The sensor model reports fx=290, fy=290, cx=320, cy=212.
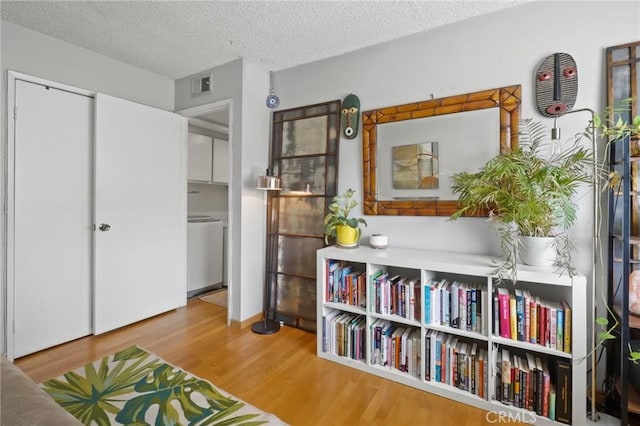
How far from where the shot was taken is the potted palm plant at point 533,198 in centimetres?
149

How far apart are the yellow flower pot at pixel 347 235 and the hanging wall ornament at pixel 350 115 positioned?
776mm

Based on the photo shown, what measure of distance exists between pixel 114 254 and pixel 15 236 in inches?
24.7

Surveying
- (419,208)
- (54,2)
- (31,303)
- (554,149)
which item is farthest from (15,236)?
(554,149)

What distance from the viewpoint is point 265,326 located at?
2594 millimetres

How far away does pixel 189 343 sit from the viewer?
7.67 feet

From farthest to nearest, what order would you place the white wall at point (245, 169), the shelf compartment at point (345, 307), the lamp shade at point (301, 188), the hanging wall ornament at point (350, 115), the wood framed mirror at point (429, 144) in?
the white wall at point (245, 169)
the lamp shade at point (301, 188)
the hanging wall ornament at point (350, 115)
the shelf compartment at point (345, 307)
the wood framed mirror at point (429, 144)

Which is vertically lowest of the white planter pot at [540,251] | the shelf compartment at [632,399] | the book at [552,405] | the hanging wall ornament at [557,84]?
the book at [552,405]

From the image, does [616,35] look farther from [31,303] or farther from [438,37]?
[31,303]

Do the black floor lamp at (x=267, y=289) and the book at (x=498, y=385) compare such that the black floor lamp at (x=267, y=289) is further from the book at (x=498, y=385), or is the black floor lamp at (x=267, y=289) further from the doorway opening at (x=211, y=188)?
the book at (x=498, y=385)

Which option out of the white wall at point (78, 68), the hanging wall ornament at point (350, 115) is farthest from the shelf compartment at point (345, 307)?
the white wall at point (78, 68)

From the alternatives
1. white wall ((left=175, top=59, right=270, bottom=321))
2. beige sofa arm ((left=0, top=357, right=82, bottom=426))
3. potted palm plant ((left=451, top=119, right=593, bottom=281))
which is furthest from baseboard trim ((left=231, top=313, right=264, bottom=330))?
potted palm plant ((left=451, top=119, right=593, bottom=281))

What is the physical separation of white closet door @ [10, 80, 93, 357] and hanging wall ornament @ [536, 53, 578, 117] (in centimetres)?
334

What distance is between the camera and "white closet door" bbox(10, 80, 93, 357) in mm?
2072

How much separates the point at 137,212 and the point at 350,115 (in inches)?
82.4
